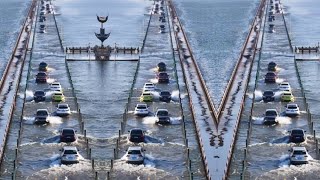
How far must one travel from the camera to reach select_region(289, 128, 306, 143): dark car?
8625 centimetres

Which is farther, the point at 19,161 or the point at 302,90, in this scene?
the point at 302,90

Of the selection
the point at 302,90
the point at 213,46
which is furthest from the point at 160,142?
the point at 213,46

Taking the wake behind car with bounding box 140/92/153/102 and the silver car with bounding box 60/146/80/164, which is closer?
the silver car with bounding box 60/146/80/164

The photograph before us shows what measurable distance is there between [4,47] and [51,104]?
4405cm

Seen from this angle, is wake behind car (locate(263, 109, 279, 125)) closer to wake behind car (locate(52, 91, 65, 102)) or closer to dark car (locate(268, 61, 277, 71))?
wake behind car (locate(52, 91, 65, 102))

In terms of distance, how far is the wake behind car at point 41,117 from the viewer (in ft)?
308

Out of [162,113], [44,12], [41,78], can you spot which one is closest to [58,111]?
[162,113]

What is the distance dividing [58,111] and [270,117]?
53.3 feet

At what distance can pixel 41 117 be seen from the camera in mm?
94125

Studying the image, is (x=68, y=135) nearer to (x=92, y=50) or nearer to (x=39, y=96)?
(x=39, y=96)

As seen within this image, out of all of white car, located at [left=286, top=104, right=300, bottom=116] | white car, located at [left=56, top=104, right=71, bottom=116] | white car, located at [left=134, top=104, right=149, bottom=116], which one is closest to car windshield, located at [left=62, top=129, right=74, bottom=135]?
white car, located at [left=56, top=104, right=71, bottom=116]

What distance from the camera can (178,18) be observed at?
6821 inches

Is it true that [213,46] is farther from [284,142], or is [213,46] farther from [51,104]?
[284,142]

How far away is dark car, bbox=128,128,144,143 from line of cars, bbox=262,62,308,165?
33.6 feet
